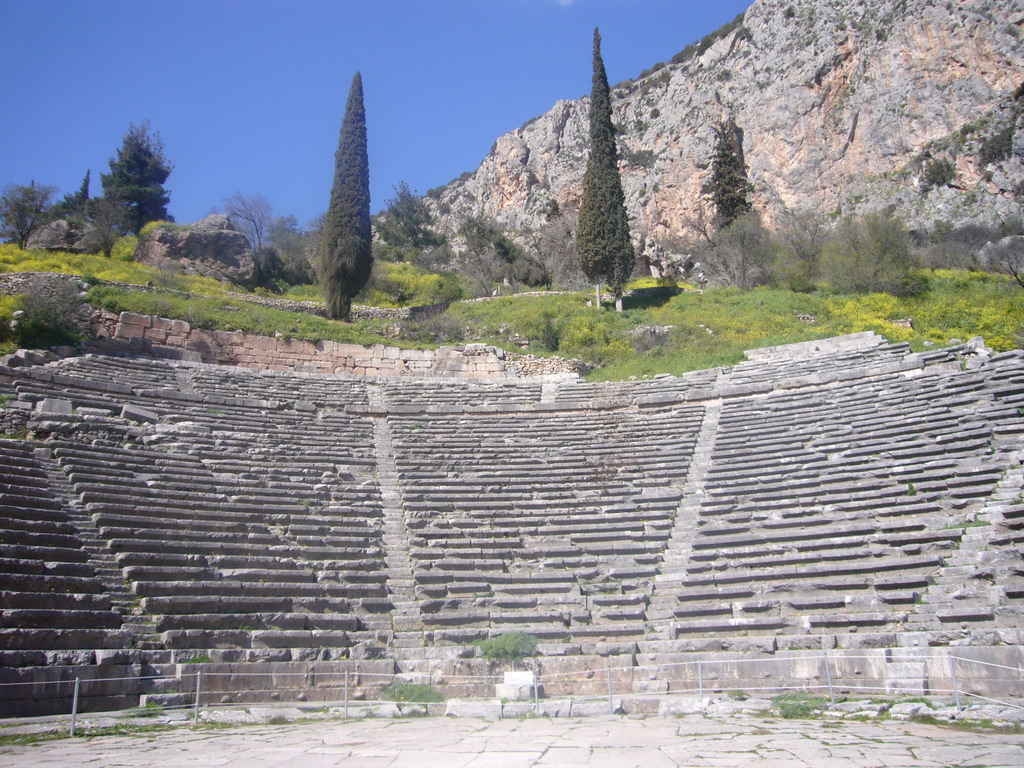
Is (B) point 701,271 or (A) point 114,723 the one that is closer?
(A) point 114,723

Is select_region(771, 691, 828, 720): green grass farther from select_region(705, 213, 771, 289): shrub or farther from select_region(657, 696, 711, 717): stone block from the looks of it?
select_region(705, 213, 771, 289): shrub

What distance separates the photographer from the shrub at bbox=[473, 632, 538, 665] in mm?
10359

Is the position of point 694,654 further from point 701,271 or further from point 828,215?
point 828,215

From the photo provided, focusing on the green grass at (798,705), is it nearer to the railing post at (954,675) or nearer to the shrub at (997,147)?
the railing post at (954,675)

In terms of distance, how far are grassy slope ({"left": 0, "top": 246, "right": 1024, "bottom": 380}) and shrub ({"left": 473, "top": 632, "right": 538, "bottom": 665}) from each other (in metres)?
12.5

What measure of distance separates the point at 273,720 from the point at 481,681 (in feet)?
10.4

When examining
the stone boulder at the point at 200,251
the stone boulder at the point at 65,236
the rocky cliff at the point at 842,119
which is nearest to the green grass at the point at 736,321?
the stone boulder at the point at 200,251

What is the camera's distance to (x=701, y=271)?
40844 mm

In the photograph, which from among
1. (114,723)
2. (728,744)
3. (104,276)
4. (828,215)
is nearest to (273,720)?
(114,723)

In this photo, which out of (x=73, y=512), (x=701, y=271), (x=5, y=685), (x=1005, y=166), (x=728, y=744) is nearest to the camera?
(x=728, y=744)

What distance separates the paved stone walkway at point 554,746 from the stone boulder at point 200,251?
28.9 meters

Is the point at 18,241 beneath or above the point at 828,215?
beneath

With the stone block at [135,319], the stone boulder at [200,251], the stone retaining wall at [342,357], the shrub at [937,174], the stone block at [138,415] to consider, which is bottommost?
the stone block at [138,415]

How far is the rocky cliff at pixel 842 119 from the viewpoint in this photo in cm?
3941
